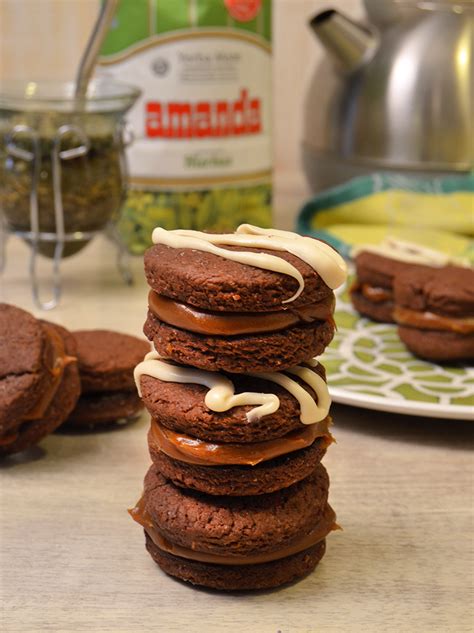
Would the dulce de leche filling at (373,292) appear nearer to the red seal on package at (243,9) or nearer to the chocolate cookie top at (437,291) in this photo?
the chocolate cookie top at (437,291)

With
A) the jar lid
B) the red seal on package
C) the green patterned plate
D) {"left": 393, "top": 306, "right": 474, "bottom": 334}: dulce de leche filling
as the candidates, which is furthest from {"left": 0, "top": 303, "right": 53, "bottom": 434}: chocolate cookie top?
the red seal on package

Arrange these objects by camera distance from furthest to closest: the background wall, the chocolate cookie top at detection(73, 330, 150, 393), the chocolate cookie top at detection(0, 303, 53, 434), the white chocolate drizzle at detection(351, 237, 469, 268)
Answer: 1. the background wall
2. the white chocolate drizzle at detection(351, 237, 469, 268)
3. the chocolate cookie top at detection(73, 330, 150, 393)
4. the chocolate cookie top at detection(0, 303, 53, 434)

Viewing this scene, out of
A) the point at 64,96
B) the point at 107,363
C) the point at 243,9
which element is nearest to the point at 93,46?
the point at 64,96

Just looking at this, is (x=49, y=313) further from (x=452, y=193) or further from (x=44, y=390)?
(x=452, y=193)

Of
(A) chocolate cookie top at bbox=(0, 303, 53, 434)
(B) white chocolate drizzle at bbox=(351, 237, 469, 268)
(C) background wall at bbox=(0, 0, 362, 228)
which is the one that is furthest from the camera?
(C) background wall at bbox=(0, 0, 362, 228)

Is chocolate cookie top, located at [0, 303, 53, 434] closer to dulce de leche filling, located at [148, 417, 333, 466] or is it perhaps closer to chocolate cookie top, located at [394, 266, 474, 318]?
dulce de leche filling, located at [148, 417, 333, 466]

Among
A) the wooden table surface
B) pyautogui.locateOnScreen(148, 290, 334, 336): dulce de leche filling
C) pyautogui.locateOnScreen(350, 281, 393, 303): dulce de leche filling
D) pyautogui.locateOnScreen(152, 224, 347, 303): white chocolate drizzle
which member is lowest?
the wooden table surface

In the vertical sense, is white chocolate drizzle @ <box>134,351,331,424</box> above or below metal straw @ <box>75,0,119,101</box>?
below

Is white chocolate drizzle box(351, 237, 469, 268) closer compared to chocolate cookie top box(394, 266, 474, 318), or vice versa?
chocolate cookie top box(394, 266, 474, 318)
